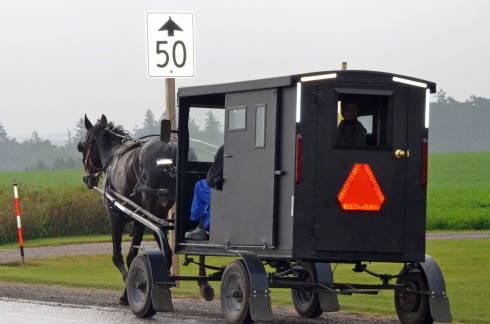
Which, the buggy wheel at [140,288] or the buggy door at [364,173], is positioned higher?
the buggy door at [364,173]

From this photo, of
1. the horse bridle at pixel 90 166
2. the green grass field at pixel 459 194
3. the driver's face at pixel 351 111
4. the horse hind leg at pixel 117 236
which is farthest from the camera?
the green grass field at pixel 459 194

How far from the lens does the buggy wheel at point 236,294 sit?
1280cm

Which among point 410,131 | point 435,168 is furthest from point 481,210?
point 435,168

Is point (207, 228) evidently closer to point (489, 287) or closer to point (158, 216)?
point (158, 216)

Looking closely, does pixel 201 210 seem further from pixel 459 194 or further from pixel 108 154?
pixel 459 194

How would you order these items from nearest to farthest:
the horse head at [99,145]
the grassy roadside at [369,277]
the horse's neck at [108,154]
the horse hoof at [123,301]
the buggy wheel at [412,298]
→ 1. the buggy wheel at [412,298]
2. the grassy roadside at [369,277]
3. the horse hoof at [123,301]
4. the horse's neck at [108,154]
5. the horse head at [99,145]

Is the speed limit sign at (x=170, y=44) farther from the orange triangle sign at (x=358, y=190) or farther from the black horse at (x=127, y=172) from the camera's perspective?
the orange triangle sign at (x=358, y=190)

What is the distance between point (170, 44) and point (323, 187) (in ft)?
20.7

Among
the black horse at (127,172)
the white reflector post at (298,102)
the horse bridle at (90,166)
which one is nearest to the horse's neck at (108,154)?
the black horse at (127,172)

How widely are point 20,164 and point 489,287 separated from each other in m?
115

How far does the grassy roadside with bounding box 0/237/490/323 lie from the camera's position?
640 inches

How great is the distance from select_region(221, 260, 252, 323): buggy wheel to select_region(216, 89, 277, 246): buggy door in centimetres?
38

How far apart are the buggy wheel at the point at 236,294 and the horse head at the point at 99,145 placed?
6106 mm

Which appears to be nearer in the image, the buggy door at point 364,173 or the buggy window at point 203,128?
the buggy door at point 364,173
